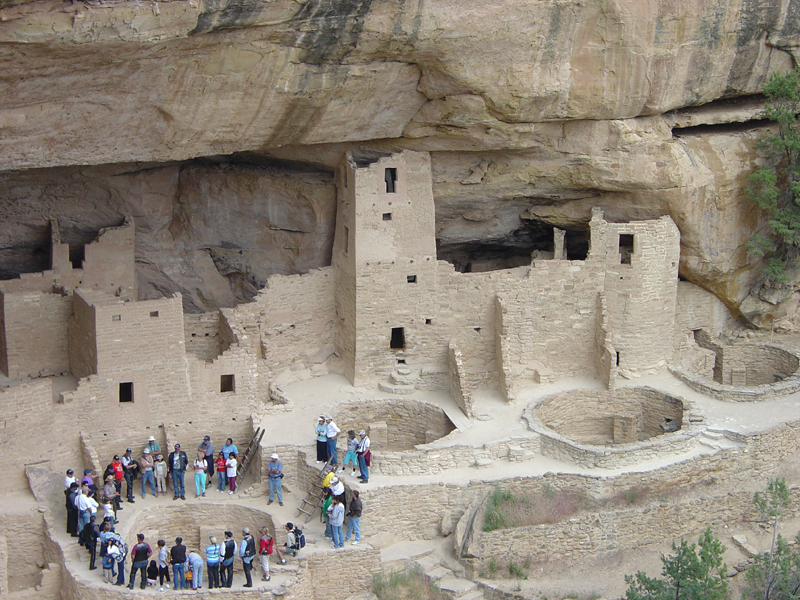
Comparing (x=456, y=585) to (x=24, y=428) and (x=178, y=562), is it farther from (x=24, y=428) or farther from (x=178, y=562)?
(x=24, y=428)

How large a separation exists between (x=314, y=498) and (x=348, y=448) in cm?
110

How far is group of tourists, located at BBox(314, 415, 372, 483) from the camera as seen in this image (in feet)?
75.0

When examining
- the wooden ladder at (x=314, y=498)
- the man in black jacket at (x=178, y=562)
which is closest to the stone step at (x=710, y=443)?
the wooden ladder at (x=314, y=498)

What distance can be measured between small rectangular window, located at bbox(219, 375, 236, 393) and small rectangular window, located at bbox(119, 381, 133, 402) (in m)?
1.82

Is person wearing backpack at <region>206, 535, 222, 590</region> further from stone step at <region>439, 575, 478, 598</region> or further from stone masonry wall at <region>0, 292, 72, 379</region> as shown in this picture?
stone masonry wall at <region>0, 292, 72, 379</region>

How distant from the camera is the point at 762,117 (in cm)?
2662

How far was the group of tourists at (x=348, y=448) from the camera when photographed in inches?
900

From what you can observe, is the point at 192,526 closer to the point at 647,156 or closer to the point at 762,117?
the point at 647,156

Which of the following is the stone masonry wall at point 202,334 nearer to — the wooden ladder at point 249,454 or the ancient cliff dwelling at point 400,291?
the ancient cliff dwelling at point 400,291

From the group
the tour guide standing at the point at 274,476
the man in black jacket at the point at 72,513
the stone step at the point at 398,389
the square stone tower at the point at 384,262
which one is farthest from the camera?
the stone step at the point at 398,389

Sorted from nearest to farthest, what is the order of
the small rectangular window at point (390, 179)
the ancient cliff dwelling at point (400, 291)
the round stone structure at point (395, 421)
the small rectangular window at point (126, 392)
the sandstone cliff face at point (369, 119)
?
the sandstone cliff face at point (369, 119), the ancient cliff dwelling at point (400, 291), the small rectangular window at point (126, 392), the round stone structure at point (395, 421), the small rectangular window at point (390, 179)

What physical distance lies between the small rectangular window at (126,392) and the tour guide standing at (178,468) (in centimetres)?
139

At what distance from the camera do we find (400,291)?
26.0 m

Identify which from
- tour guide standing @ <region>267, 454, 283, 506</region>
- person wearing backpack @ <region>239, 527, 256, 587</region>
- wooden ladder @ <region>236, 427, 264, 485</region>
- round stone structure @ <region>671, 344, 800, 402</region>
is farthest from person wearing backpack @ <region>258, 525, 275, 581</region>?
round stone structure @ <region>671, 344, 800, 402</region>
